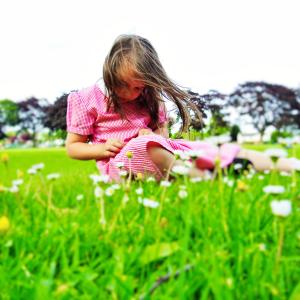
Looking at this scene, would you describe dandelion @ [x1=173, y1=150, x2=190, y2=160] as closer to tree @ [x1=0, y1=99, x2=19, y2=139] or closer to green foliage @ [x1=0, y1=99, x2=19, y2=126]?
tree @ [x1=0, y1=99, x2=19, y2=139]

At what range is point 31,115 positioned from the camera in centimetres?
5494

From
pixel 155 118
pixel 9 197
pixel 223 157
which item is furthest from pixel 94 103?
pixel 223 157

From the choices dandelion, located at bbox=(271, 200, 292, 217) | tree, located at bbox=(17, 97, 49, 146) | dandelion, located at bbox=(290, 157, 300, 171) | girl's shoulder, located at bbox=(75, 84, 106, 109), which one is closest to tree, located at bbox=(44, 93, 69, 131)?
girl's shoulder, located at bbox=(75, 84, 106, 109)

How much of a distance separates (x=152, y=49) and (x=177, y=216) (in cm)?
211

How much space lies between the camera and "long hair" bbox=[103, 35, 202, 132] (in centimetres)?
300

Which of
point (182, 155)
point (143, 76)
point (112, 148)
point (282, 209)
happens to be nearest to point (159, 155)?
point (112, 148)

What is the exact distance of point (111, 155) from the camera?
9.66 feet

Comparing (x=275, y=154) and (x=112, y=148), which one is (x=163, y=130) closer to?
(x=112, y=148)

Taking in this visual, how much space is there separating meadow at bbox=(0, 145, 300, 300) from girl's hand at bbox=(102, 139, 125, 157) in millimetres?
1398

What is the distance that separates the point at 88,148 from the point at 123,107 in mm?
371

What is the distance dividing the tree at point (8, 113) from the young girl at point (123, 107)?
54137mm

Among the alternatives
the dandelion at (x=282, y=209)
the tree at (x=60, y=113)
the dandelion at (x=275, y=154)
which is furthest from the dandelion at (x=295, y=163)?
the tree at (x=60, y=113)

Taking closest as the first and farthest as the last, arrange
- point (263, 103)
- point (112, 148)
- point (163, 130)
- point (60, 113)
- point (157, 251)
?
point (157, 251)
point (112, 148)
point (163, 130)
point (60, 113)
point (263, 103)

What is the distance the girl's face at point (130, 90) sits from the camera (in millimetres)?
3008
